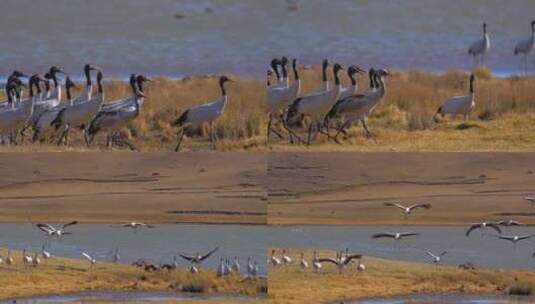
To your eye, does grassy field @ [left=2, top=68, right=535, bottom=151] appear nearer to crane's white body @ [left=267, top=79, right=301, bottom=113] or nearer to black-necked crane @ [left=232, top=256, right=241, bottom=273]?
crane's white body @ [left=267, top=79, right=301, bottom=113]

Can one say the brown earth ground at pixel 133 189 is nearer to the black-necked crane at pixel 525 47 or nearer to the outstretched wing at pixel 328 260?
the outstretched wing at pixel 328 260

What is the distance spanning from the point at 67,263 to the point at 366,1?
12.8 feet

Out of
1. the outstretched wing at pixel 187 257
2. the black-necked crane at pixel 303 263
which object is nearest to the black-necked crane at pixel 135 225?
the outstretched wing at pixel 187 257

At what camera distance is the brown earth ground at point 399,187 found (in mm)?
17594

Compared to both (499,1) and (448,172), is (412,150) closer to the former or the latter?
(448,172)

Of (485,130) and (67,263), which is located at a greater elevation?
(485,130)

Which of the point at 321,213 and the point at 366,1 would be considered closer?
the point at 321,213

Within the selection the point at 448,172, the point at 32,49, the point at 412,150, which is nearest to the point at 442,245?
the point at 448,172

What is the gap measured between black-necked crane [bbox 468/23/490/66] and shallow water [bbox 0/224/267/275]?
314cm

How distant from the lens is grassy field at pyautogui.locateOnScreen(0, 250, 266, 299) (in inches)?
706

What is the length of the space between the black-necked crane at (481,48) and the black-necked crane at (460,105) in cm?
227

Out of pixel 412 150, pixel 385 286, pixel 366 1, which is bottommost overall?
pixel 385 286

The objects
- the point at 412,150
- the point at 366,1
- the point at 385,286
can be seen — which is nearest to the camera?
the point at 412,150

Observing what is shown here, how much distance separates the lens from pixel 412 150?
17031mm
